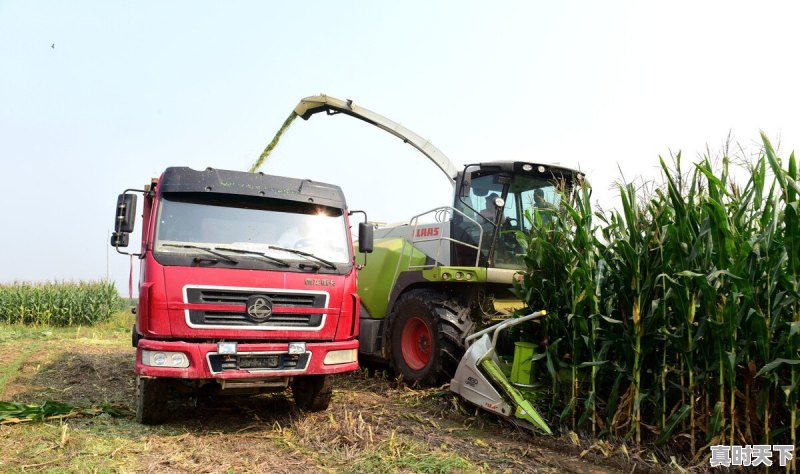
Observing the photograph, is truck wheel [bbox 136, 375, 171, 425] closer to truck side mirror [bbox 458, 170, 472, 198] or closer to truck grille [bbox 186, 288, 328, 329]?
truck grille [bbox 186, 288, 328, 329]

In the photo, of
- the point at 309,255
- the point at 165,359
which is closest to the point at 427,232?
the point at 309,255

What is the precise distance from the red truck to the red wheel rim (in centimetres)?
136

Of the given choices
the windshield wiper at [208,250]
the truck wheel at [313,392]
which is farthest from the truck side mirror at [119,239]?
the truck wheel at [313,392]

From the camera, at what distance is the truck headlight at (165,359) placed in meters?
4.52

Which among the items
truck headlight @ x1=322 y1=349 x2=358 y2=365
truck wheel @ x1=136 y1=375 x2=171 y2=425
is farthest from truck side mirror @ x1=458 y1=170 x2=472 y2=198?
truck wheel @ x1=136 y1=375 x2=171 y2=425

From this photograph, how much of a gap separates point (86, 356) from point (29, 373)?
1.54m

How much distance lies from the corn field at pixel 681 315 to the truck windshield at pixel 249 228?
209cm

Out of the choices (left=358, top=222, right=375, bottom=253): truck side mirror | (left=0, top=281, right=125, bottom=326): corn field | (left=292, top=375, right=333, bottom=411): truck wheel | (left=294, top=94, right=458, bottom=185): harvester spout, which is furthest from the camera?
(left=0, top=281, right=125, bottom=326): corn field

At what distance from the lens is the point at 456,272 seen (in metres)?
6.15

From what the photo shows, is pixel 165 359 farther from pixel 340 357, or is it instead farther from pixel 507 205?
pixel 507 205

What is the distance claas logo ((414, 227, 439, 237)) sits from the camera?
24.2 ft

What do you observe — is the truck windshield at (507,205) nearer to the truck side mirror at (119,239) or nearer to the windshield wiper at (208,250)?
the windshield wiper at (208,250)

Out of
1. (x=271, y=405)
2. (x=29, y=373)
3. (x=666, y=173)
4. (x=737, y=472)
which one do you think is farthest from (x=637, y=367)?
(x=29, y=373)

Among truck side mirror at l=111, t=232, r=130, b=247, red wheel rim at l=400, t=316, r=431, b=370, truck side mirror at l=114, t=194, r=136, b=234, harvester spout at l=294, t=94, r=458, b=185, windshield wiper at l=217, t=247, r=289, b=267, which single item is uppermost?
harvester spout at l=294, t=94, r=458, b=185
